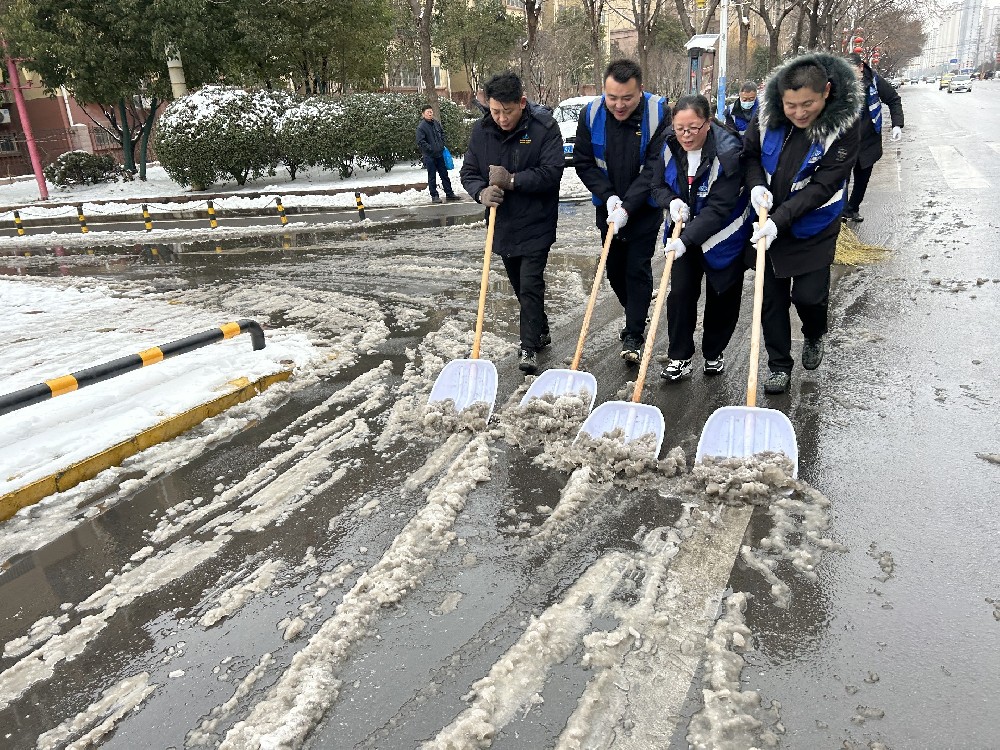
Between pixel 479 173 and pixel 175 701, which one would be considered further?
pixel 479 173

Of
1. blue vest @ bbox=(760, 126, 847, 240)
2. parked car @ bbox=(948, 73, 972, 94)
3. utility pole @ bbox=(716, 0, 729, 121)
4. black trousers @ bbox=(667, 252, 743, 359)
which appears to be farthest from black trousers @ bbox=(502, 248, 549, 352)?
parked car @ bbox=(948, 73, 972, 94)

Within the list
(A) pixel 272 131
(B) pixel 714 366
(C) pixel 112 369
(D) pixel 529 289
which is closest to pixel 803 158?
(B) pixel 714 366

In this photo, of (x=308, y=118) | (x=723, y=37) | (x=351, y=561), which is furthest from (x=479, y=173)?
(x=723, y=37)

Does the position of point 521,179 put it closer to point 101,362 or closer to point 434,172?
point 101,362

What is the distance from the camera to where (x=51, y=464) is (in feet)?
12.8

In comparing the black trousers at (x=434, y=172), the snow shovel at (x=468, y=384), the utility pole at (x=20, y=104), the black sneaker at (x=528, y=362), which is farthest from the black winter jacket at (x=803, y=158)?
the utility pole at (x=20, y=104)

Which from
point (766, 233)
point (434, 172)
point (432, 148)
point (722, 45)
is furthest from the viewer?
point (722, 45)

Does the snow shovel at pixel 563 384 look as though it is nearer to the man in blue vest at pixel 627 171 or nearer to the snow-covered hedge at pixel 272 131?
the man in blue vest at pixel 627 171

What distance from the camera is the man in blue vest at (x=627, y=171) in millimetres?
4375

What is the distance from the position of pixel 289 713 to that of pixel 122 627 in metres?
0.93

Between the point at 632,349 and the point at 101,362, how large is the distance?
4.09m

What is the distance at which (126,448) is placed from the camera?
4.15 meters

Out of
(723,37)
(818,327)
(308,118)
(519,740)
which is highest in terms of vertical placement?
(723,37)

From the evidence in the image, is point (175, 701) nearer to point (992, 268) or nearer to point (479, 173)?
point (479, 173)
